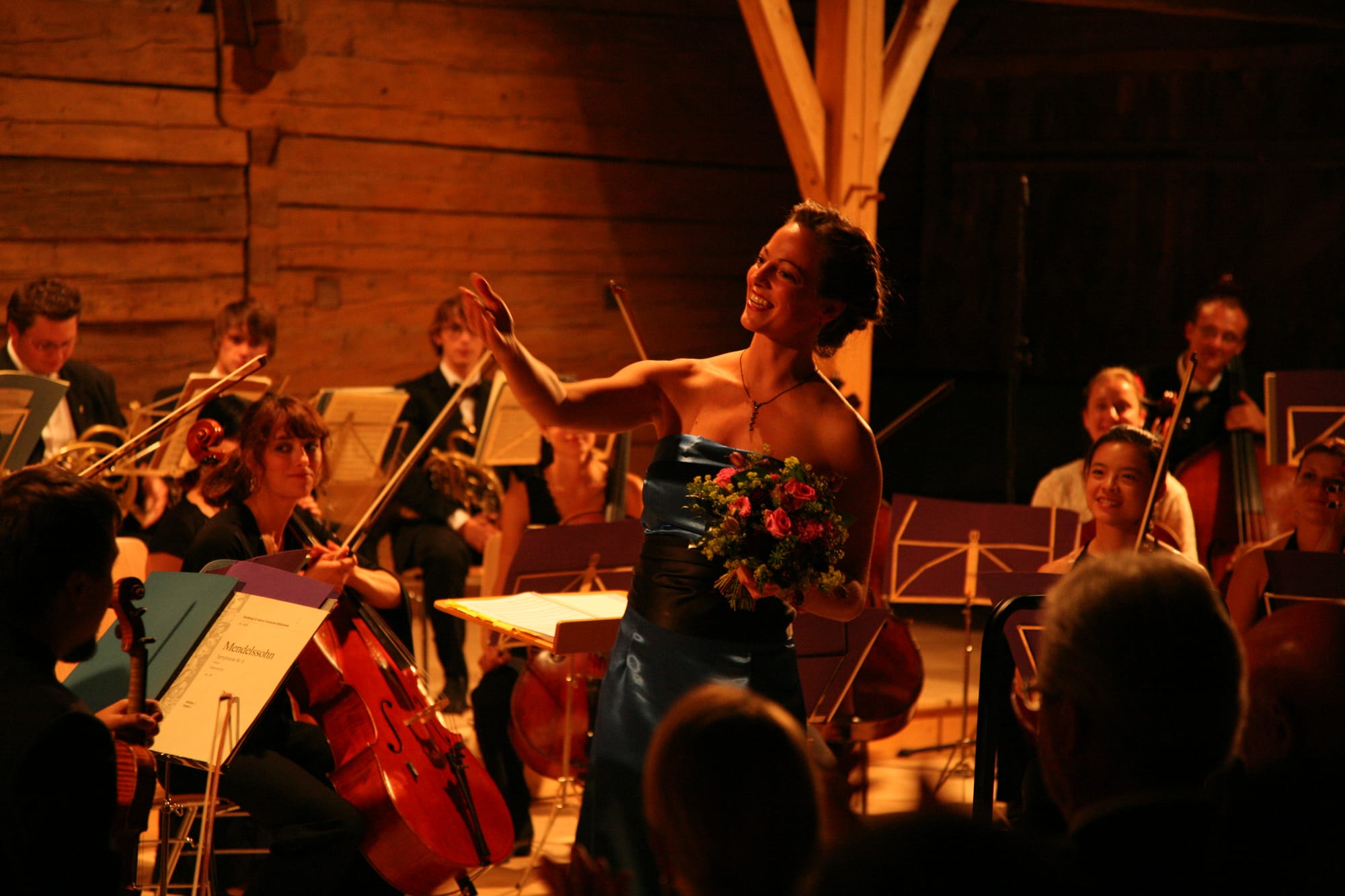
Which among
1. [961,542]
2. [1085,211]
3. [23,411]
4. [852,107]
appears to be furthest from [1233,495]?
[23,411]

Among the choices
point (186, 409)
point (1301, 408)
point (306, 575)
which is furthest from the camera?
point (1301, 408)

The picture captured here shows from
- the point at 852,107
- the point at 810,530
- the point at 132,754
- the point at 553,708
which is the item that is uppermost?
the point at 852,107

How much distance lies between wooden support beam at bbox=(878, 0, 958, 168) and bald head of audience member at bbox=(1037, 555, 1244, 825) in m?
4.54

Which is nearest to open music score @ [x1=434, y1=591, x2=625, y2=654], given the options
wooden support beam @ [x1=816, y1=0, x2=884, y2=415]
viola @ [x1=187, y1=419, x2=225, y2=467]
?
viola @ [x1=187, y1=419, x2=225, y2=467]

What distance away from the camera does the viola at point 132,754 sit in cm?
204

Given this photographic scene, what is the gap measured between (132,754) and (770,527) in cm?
104

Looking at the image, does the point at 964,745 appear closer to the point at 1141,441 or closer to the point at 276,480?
the point at 1141,441

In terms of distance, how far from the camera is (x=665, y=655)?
7.61 feet

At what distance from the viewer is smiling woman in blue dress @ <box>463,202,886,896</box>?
90.6 inches

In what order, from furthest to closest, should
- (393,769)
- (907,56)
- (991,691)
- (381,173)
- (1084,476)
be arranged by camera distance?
(381,173) → (907,56) → (1084,476) → (393,769) → (991,691)

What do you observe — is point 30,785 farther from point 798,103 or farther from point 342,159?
point 342,159

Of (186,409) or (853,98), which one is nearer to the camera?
(186,409)

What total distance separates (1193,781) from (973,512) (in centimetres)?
305

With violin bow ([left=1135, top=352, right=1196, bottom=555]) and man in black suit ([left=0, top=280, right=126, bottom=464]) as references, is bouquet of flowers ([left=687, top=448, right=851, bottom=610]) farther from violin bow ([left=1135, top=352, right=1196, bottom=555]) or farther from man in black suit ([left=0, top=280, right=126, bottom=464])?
man in black suit ([left=0, top=280, right=126, bottom=464])
